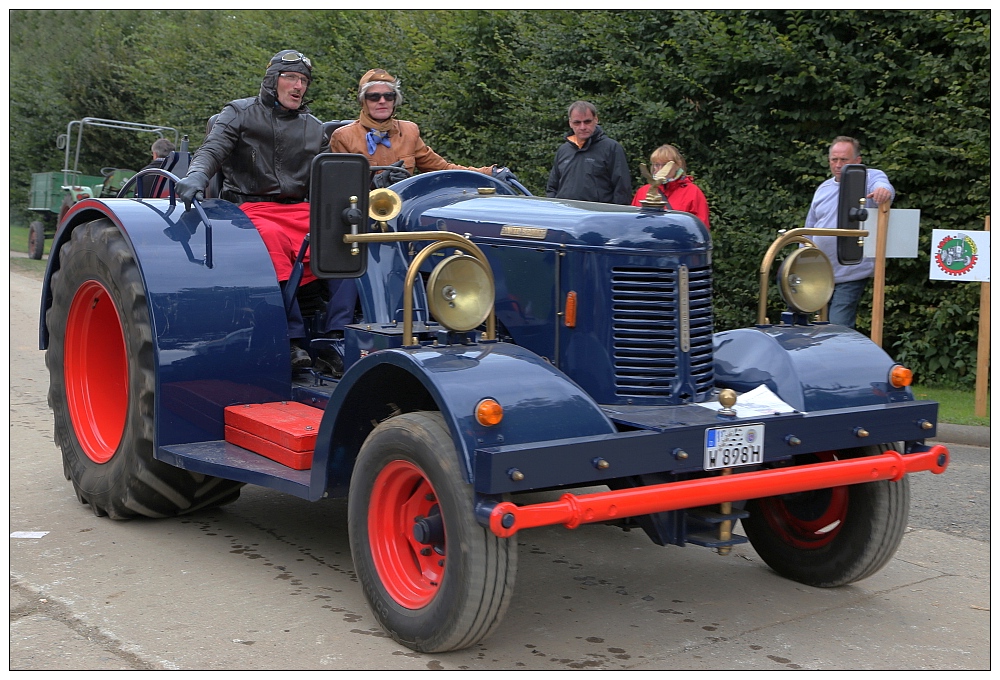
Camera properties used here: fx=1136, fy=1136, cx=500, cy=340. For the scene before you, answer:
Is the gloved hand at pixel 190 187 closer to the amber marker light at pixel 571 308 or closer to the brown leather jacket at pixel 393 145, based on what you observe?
the brown leather jacket at pixel 393 145

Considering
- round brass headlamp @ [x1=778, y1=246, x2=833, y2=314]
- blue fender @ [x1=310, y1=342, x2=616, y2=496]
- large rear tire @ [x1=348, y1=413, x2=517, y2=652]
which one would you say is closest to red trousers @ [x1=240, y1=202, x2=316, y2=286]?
blue fender @ [x1=310, y1=342, x2=616, y2=496]

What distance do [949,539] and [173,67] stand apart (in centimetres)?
2136

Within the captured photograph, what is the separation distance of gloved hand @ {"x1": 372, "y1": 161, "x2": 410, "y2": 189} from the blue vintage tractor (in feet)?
1.37

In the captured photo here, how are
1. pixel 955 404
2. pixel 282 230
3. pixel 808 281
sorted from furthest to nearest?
pixel 955 404 < pixel 282 230 < pixel 808 281

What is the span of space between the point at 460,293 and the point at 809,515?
1.88 m

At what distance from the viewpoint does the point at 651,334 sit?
14.4ft

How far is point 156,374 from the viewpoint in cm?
507

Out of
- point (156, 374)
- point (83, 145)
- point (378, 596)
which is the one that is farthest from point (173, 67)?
point (378, 596)

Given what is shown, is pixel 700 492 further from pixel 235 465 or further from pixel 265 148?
pixel 265 148

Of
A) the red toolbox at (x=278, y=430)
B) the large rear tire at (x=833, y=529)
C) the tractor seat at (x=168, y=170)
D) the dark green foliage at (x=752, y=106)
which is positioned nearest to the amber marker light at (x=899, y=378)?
the large rear tire at (x=833, y=529)

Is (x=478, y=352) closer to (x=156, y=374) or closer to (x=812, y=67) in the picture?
(x=156, y=374)

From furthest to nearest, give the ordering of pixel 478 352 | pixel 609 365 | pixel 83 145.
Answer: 1. pixel 83 145
2. pixel 609 365
3. pixel 478 352

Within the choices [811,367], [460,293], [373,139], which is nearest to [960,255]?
[811,367]

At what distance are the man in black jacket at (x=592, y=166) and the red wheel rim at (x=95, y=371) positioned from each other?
315 centimetres
